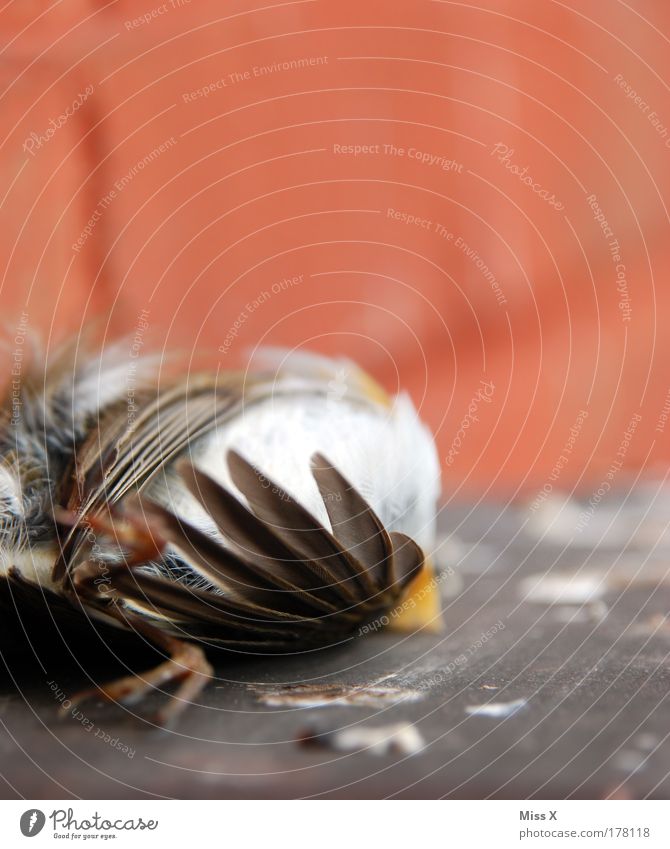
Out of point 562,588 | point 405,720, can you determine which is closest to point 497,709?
point 405,720

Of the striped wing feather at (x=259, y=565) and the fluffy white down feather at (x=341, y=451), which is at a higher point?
the fluffy white down feather at (x=341, y=451)

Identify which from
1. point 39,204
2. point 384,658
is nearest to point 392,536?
point 384,658

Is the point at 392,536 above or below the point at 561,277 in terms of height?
below

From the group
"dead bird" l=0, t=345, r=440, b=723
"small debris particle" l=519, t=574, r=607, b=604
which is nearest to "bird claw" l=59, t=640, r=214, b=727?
"dead bird" l=0, t=345, r=440, b=723

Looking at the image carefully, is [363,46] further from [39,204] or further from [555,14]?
[39,204]

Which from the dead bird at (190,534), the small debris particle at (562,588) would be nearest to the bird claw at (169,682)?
the dead bird at (190,534)

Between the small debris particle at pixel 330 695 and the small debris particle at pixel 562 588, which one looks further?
the small debris particle at pixel 562 588

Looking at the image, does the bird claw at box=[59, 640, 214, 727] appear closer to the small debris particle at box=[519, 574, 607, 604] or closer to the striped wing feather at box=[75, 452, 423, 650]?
the striped wing feather at box=[75, 452, 423, 650]

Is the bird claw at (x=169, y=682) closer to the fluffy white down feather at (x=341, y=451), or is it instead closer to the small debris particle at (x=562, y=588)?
the fluffy white down feather at (x=341, y=451)
